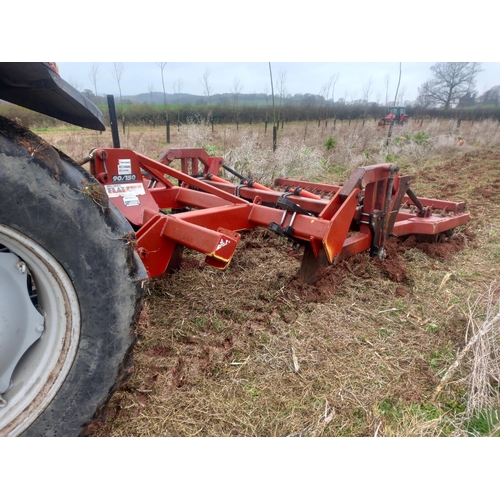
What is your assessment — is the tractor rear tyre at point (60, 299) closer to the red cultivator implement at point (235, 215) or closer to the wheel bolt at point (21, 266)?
the wheel bolt at point (21, 266)

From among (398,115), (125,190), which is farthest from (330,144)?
(398,115)

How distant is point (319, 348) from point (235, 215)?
1366mm

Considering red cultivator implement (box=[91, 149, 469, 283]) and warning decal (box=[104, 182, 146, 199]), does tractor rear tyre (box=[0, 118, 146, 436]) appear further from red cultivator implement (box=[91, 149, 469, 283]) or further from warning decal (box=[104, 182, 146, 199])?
warning decal (box=[104, 182, 146, 199])

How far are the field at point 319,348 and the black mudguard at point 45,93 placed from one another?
3.68ft

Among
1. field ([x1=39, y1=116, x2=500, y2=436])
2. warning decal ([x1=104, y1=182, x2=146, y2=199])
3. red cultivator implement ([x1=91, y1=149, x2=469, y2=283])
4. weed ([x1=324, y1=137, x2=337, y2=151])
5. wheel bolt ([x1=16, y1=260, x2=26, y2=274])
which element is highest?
wheel bolt ([x1=16, y1=260, x2=26, y2=274])

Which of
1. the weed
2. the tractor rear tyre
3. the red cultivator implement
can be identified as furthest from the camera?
the weed

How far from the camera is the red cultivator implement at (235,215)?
285 cm

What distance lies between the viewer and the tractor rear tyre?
58.0 inches

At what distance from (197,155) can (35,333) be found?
157 inches

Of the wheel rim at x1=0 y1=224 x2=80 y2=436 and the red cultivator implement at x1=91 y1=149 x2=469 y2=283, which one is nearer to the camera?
the wheel rim at x1=0 y1=224 x2=80 y2=436

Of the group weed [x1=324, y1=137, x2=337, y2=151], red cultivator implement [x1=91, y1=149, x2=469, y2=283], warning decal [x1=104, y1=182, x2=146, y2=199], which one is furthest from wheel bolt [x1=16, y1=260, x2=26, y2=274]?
weed [x1=324, y1=137, x2=337, y2=151]

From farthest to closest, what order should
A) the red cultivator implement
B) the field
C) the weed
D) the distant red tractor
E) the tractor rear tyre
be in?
the distant red tractor → the weed → the red cultivator implement → the field → the tractor rear tyre

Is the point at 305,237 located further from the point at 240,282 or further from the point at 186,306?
the point at 186,306

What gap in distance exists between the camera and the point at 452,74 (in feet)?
66.8
